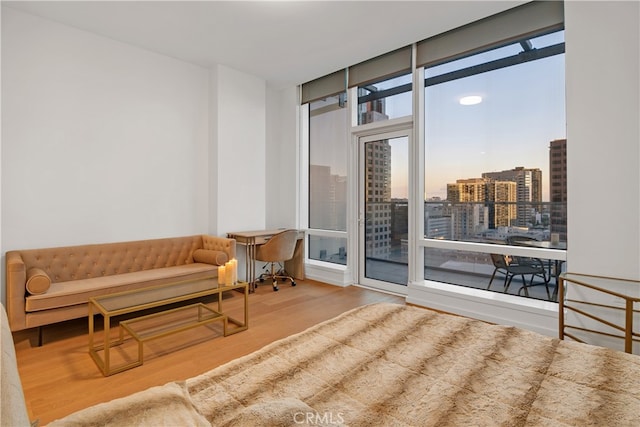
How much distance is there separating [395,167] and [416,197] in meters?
0.62

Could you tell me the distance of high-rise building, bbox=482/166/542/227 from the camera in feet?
10.6

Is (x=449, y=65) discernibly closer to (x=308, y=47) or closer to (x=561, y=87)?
(x=561, y=87)

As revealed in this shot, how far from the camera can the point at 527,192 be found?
3295mm

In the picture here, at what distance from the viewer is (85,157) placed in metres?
3.68

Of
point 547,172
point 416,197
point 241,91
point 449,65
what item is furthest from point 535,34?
point 241,91

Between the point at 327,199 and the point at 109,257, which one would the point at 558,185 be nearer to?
the point at 327,199

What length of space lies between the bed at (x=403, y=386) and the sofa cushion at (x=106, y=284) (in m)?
2.45

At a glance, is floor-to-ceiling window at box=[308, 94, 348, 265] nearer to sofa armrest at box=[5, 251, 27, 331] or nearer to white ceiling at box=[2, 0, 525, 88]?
white ceiling at box=[2, 0, 525, 88]

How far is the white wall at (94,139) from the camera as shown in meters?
3.28

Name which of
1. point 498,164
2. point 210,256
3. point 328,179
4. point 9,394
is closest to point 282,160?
point 328,179

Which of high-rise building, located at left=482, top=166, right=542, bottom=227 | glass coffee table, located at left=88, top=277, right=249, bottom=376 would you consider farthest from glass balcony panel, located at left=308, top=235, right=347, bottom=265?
high-rise building, located at left=482, top=166, right=542, bottom=227

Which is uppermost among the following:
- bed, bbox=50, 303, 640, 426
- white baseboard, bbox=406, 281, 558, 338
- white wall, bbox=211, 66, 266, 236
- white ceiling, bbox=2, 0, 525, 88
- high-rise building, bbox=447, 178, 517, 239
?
white ceiling, bbox=2, 0, 525, 88

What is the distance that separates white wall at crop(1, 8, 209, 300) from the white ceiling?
0.30 m

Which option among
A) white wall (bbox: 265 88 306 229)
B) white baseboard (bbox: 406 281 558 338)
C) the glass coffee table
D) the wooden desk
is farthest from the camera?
white wall (bbox: 265 88 306 229)
